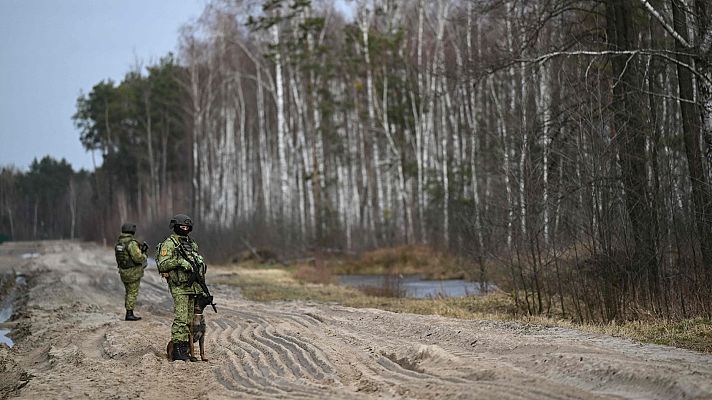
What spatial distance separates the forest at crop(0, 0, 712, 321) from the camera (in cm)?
1473

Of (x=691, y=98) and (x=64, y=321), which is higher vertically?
(x=691, y=98)

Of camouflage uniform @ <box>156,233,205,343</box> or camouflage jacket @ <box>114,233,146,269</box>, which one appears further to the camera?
camouflage jacket @ <box>114,233,146,269</box>

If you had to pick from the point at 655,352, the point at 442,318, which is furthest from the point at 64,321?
the point at 655,352

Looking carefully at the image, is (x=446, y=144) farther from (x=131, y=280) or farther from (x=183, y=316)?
(x=183, y=316)

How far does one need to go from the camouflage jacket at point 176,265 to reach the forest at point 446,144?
21.9ft

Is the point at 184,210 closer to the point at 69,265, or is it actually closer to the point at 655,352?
the point at 69,265

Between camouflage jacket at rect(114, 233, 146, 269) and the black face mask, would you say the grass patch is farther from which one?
the black face mask

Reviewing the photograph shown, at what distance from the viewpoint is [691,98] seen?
15.9 m

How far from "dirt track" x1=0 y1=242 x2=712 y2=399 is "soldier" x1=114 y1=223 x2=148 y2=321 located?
668 millimetres

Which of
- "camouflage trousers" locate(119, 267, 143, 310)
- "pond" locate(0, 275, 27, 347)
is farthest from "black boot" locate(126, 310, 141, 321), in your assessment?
"pond" locate(0, 275, 27, 347)

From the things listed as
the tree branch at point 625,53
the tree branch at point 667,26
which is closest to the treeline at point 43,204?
the tree branch at point 625,53

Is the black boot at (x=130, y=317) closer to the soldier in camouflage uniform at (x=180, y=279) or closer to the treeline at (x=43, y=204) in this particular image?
the soldier in camouflage uniform at (x=180, y=279)

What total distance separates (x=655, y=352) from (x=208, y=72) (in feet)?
160

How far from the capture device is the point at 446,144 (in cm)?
4456
